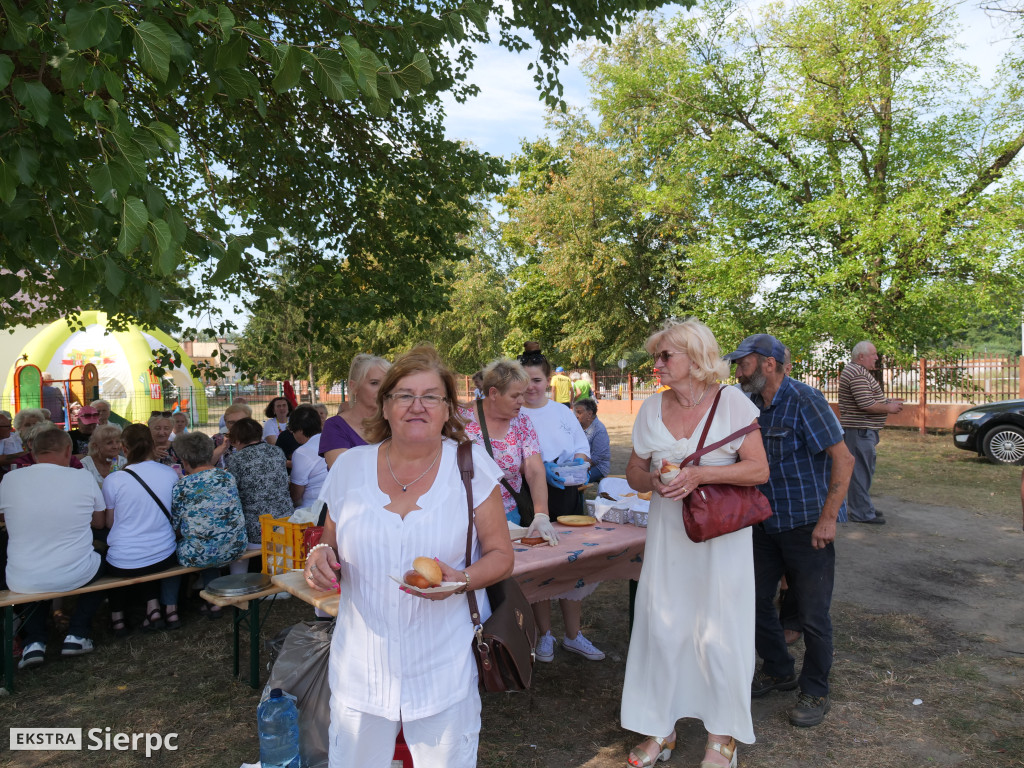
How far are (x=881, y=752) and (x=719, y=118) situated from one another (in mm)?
16596

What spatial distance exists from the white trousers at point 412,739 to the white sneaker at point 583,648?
8.25ft

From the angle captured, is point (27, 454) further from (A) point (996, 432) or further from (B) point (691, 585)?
(A) point (996, 432)

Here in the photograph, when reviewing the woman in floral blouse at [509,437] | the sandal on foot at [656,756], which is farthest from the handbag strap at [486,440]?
the sandal on foot at [656,756]

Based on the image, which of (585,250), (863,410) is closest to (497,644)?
(863,410)

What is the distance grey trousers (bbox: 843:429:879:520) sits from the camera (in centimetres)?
778

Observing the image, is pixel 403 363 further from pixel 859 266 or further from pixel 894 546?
pixel 859 266

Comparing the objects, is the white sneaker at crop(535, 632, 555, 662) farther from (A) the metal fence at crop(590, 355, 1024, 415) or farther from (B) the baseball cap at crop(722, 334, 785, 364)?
(A) the metal fence at crop(590, 355, 1024, 415)

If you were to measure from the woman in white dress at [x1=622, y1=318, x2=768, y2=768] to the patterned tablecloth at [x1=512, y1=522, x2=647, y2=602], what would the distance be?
1.37ft

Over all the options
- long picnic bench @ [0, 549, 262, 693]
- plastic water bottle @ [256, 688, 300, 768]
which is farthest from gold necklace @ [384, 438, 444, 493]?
long picnic bench @ [0, 549, 262, 693]

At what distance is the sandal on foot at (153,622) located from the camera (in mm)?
5008

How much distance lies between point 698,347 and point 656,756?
6.07 feet

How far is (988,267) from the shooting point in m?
13.0

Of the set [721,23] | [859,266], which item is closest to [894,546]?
[859,266]

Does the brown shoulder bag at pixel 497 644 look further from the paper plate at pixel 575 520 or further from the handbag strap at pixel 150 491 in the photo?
the handbag strap at pixel 150 491
